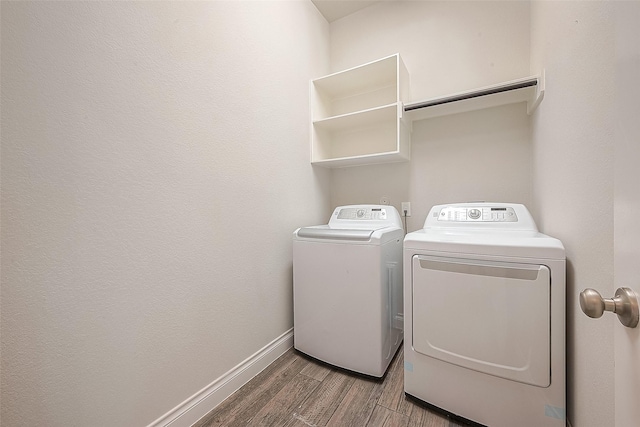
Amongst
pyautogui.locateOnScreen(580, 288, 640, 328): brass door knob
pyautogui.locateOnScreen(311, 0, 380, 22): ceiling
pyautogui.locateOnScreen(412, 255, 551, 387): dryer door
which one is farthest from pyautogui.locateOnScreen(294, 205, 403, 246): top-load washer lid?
pyautogui.locateOnScreen(311, 0, 380, 22): ceiling

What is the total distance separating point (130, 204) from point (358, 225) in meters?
1.34

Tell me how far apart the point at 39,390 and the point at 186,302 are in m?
0.47

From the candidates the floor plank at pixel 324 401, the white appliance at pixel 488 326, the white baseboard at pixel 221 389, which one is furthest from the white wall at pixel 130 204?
the white appliance at pixel 488 326

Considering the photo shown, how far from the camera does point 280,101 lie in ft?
5.60

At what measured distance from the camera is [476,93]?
1.53 m

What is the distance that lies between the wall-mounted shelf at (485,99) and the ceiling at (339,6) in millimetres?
1100

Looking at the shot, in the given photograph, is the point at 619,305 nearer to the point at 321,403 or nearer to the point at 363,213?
the point at 321,403

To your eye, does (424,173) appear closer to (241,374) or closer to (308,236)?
(308,236)

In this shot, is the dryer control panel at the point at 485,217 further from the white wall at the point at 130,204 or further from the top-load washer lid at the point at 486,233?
the white wall at the point at 130,204

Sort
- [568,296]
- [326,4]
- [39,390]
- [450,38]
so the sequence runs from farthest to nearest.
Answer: [326,4]
[450,38]
[568,296]
[39,390]

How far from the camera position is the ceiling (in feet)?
6.83

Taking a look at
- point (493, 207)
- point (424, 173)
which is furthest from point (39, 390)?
point (424, 173)

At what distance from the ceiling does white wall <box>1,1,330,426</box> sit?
819 millimetres

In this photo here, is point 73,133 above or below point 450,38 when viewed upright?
below
